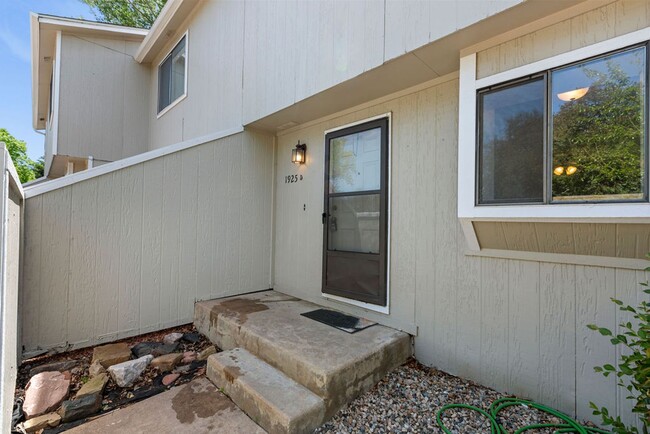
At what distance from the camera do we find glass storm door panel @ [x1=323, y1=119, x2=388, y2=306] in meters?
3.23

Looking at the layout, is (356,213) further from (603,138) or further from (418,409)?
(603,138)

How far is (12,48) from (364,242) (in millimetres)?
34223

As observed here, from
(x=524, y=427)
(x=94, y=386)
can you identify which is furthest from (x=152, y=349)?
(x=524, y=427)

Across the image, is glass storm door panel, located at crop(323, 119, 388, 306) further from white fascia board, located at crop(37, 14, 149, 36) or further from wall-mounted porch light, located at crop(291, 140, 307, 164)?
white fascia board, located at crop(37, 14, 149, 36)

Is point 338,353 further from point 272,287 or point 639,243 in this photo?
Answer: point 272,287

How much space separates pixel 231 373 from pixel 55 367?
172cm

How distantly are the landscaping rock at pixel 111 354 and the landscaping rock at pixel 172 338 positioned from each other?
0.35 metres

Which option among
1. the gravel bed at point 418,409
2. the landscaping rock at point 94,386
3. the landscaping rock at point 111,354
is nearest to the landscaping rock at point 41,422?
the landscaping rock at point 94,386

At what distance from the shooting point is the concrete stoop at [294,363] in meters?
2.04

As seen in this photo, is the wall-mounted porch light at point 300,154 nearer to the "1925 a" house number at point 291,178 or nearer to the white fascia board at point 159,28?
the "1925 a" house number at point 291,178

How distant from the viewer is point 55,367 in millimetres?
2730

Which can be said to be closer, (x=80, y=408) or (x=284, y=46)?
(x=80, y=408)

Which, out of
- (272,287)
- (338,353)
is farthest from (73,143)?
(338,353)

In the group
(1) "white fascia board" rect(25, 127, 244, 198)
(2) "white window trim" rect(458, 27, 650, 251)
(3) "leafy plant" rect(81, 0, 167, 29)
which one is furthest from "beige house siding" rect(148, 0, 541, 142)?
(3) "leafy plant" rect(81, 0, 167, 29)
